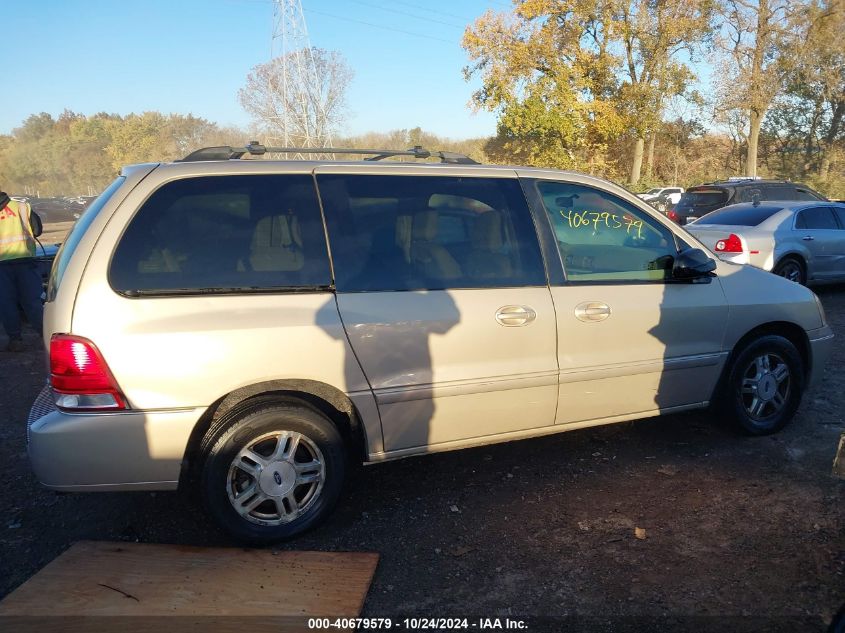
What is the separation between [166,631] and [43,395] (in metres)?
1.31

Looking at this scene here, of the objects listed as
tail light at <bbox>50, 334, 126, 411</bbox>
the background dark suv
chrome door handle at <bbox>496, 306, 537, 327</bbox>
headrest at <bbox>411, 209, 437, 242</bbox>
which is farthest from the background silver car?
tail light at <bbox>50, 334, 126, 411</bbox>

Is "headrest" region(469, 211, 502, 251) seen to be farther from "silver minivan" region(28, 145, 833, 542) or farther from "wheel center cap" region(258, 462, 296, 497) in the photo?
"wheel center cap" region(258, 462, 296, 497)

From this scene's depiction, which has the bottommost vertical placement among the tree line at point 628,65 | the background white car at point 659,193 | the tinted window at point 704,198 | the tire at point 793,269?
the tire at point 793,269

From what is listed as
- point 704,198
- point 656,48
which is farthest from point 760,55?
point 704,198

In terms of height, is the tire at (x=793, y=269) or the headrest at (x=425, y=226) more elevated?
the headrest at (x=425, y=226)

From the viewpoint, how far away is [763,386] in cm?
427

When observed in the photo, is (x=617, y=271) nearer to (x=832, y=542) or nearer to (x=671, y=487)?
(x=671, y=487)

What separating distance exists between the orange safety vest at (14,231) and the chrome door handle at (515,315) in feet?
19.2

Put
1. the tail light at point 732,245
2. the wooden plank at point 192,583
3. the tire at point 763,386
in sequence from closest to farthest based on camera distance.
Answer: the wooden plank at point 192,583, the tire at point 763,386, the tail light at point 732,245

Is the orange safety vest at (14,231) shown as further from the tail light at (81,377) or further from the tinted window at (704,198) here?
the tinted window at (704,198)

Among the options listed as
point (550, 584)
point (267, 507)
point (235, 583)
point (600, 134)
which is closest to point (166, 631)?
point (235, 583)

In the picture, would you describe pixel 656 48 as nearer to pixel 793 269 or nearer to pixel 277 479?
pixel 793 269

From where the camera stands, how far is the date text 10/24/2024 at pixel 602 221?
385 centimetres

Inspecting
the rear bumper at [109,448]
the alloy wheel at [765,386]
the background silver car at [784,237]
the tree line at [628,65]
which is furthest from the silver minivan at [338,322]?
the tree line at [628,65]
